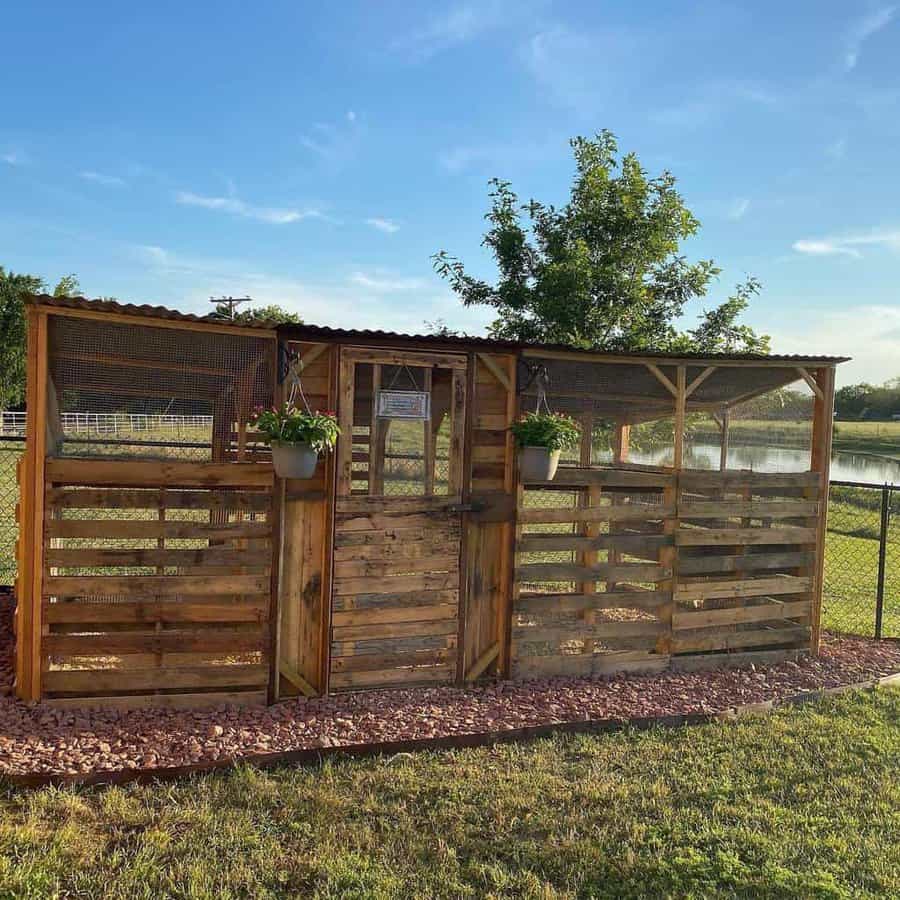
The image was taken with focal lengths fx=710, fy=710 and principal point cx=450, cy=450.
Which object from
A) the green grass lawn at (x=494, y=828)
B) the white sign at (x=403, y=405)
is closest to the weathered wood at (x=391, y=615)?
the green grass lawn at (x=494, y=828)

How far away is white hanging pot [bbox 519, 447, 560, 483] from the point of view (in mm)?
4754

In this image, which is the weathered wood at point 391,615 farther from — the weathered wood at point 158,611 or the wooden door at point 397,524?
the weathered wood at point 158,611

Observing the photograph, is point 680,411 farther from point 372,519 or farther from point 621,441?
point 372,519

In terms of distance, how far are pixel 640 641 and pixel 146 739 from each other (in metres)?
3.55

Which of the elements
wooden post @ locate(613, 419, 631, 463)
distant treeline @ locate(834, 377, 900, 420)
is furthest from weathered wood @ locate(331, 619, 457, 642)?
distant treeline @ locate(834, 377, 900, 420)

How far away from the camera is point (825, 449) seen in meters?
5.83

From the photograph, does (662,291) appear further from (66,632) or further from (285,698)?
(66,632)

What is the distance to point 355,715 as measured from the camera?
4.42 metres

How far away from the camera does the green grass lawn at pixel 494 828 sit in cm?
270

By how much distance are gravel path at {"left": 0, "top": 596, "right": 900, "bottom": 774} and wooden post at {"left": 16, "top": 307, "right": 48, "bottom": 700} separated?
205 millimetres

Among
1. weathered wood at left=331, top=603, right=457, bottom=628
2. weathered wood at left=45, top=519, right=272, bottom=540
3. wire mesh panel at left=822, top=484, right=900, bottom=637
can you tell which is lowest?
wire mesh panel at left=822, top=484, right=900, bottom=637

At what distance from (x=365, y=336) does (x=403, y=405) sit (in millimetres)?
529

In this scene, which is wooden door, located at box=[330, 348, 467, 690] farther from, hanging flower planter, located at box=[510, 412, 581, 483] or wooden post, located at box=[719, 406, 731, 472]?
wooden post, located at box=[719, 406, 731, 472]

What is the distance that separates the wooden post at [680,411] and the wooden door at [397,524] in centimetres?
172
